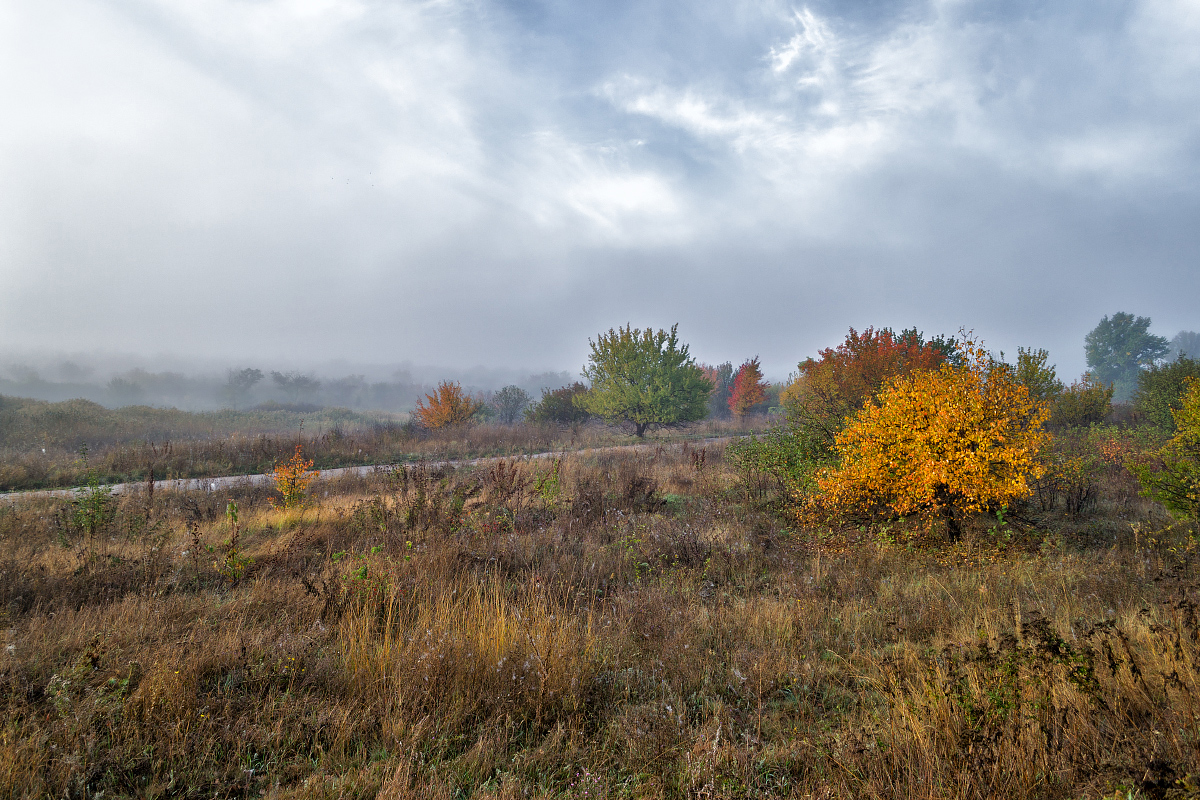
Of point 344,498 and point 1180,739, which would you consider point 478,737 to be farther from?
point 344,498

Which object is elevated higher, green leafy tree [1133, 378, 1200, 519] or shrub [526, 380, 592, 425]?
shrub [526, 380, 592, 425]

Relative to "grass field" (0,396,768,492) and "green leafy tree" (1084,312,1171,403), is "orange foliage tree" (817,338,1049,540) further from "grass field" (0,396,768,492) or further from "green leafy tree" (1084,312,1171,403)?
"green leafy tree" (1084,312,1171,403)

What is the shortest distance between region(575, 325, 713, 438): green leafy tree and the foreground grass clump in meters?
20.6

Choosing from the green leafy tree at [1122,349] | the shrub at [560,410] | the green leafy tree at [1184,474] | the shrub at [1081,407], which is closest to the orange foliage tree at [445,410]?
the shrub at [560,410]

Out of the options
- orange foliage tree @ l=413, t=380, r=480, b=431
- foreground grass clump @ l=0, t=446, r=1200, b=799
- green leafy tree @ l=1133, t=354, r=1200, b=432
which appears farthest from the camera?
orange foliage tree @ l=413, t=380, r=480, b=431

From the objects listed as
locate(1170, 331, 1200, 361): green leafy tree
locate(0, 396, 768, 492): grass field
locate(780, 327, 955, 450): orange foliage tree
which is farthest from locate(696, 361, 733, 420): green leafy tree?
locate(1170, 331, 1200, 361): green leafy tree

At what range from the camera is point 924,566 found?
20.8ft

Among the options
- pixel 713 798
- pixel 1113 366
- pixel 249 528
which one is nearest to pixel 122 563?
pixel 249 528

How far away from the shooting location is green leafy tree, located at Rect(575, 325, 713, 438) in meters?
27.3

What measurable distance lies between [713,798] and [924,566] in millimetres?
5454

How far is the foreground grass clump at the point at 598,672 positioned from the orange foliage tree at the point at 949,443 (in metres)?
0.85

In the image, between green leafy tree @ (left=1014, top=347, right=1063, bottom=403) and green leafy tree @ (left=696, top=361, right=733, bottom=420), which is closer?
green leafy tree @ (left=1014, top=347, right=1063, bottom=403)

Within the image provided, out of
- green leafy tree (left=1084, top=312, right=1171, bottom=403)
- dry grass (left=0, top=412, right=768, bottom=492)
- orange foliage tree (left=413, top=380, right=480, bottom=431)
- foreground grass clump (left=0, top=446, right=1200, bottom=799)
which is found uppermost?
green leafy tree (left=1084, top=312, right=1171, bottom=403)

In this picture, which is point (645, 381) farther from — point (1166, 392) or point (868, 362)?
point (1166, 392)
